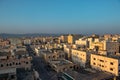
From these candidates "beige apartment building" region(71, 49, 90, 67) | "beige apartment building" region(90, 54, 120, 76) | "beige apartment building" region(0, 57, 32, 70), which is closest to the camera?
"beige apartment building" region(90, 54, 120, 76)

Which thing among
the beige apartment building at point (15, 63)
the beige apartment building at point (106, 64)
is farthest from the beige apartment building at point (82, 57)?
the beige apartment building at point (15, 63)

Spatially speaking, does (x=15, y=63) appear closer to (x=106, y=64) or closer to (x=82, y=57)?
(x=82, y=57)

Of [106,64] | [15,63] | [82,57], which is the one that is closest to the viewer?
[106,64]

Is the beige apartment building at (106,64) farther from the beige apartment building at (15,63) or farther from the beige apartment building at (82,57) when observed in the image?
the beige apartment building at (15,63)

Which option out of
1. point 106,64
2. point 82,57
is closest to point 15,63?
point 82,57

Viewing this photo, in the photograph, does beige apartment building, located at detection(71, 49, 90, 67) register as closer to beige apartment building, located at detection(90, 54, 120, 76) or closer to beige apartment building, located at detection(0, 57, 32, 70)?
beige apartment building, located at detection(90, 54, 120, 76)

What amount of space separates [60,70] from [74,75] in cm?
368

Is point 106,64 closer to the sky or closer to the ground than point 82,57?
closer to the ground

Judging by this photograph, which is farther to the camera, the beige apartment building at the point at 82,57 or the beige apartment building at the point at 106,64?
the beige apartment building at the point at 82,57

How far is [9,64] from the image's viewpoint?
15.4m

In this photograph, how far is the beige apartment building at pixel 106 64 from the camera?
1411 centimetres

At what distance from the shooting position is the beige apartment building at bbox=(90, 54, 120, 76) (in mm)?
Result: 14109

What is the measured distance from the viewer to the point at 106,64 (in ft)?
50.3

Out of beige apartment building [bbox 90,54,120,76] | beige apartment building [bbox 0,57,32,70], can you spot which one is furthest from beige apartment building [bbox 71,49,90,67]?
beige apartment building [bbox 0,57,32,70]
